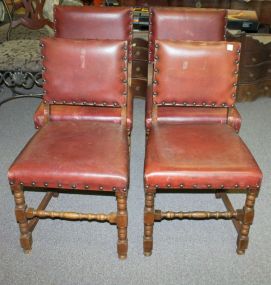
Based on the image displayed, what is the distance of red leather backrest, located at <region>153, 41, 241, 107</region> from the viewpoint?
1.80 meters

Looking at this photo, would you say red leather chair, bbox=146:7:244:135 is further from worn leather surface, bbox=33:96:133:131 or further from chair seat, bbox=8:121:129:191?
chair seat, bbox=8:121:129:191

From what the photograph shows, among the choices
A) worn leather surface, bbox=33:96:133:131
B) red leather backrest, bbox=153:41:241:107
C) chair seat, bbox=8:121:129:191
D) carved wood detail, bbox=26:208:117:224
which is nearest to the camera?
chair seat, bbox=8:121:129:191

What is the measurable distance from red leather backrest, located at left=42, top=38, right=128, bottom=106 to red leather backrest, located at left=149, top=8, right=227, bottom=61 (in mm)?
573

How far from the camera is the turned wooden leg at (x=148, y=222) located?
1587mm

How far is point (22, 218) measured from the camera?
1654 mm

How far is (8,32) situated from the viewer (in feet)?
10.5

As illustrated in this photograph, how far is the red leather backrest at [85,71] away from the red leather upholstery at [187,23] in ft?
1.88

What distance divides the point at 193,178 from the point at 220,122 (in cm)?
61

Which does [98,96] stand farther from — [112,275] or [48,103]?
[112,275]

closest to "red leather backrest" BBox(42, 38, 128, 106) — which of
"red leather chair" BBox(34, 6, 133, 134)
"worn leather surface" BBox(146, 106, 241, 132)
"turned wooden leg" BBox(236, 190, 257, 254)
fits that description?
"worn leather surface" BBox(146, 106, 241, 132)

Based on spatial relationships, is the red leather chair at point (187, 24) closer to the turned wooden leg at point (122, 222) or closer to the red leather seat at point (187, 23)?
the red leather seat at point (187, 23)

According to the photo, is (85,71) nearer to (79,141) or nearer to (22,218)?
(79,141)

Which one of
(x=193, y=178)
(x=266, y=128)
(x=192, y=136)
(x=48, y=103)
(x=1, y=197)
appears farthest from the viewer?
(x=266, y=128)

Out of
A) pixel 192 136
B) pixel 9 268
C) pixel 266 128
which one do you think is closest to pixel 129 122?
pixel 192 136
